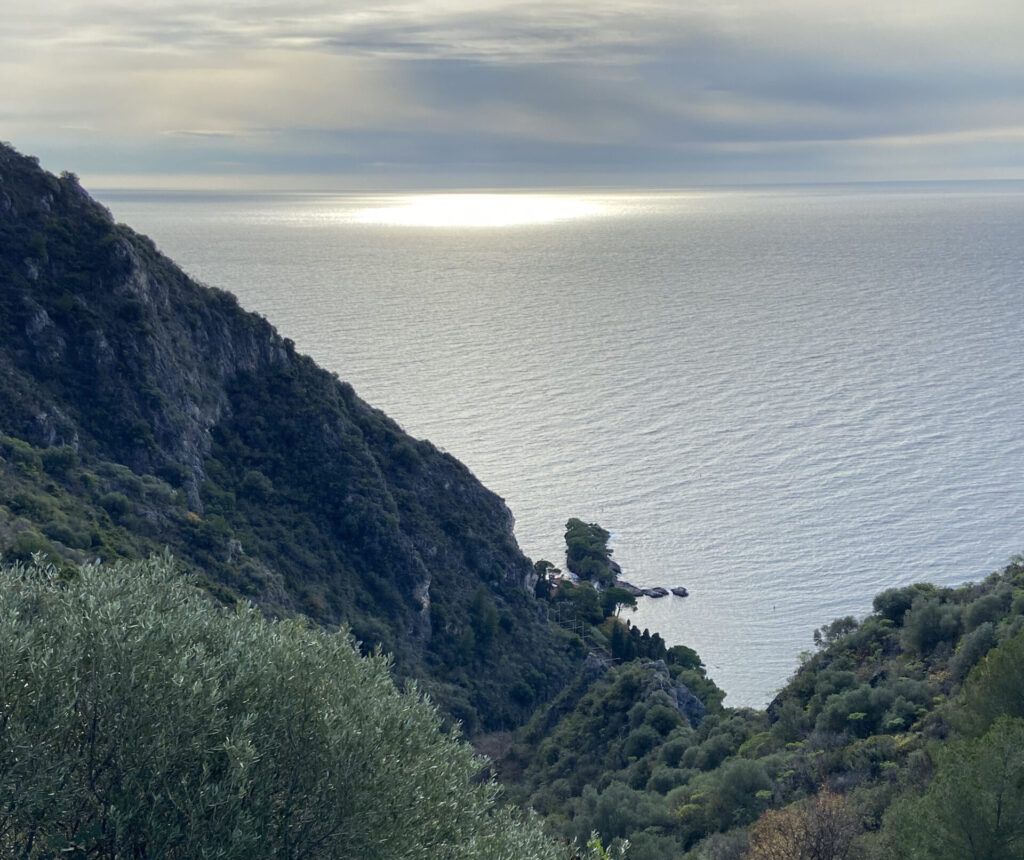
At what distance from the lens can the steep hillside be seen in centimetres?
4897

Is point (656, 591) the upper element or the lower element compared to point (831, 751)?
lower

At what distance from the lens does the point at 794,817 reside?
2175cm

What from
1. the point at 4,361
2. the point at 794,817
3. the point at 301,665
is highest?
the point at 4,361

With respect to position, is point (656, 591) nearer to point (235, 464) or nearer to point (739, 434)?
point (739, 434)

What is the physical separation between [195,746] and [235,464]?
Answer: 46206mm

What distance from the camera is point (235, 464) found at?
5784 centimetres

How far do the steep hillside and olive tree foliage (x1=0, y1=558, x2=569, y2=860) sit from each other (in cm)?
2985

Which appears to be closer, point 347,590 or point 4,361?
point 4,361

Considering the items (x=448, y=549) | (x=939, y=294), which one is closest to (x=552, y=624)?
(x=448, y=549)

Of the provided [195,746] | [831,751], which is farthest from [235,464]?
[195,746]

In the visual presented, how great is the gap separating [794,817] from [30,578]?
16620 mm

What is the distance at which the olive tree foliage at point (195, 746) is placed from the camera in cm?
1284

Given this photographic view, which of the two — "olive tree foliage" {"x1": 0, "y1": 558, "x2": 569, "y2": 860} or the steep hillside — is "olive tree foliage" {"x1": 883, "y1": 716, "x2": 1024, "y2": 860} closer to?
"olive tree foliage" {"x1": 0, "y1": 558, "x2": 569, "y2": 860}

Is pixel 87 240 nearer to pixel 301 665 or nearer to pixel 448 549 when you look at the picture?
pixel 448 549
